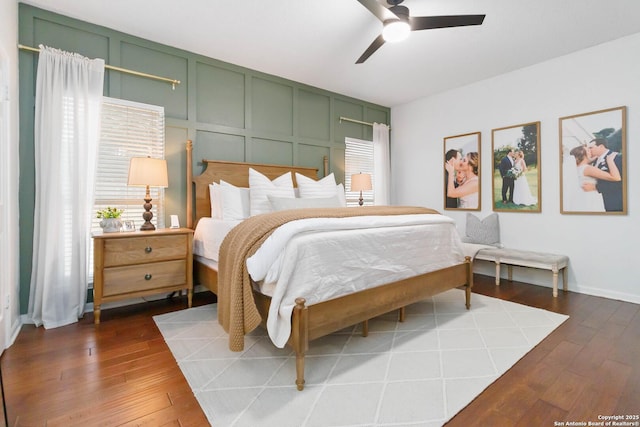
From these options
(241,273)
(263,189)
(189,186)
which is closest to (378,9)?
(263,189)

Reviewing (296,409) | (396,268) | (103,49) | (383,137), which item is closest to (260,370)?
(296,409)

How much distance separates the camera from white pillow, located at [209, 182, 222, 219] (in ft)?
11.1

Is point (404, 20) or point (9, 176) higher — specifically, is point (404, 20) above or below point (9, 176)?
above

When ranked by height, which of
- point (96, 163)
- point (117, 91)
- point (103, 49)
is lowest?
point (96, 163)

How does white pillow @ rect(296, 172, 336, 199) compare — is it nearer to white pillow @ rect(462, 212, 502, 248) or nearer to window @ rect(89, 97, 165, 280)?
window @ rect(89, 97, 165, 280)

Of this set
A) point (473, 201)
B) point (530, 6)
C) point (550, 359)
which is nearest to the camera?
point (550, 359)

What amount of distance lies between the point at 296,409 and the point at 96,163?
2.71 m

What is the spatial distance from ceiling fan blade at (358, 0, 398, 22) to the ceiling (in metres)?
0.33

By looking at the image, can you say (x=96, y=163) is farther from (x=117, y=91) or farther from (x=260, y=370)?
(x=260, y=370)

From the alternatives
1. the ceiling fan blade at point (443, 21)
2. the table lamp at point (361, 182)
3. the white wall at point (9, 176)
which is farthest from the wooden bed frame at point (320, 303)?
the ceiling fan blade at point (443, 21)

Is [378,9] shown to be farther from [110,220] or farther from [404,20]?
[110,220]

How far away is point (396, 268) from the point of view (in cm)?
234

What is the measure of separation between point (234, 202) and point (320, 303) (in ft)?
6.22

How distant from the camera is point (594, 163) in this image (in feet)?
11.3
